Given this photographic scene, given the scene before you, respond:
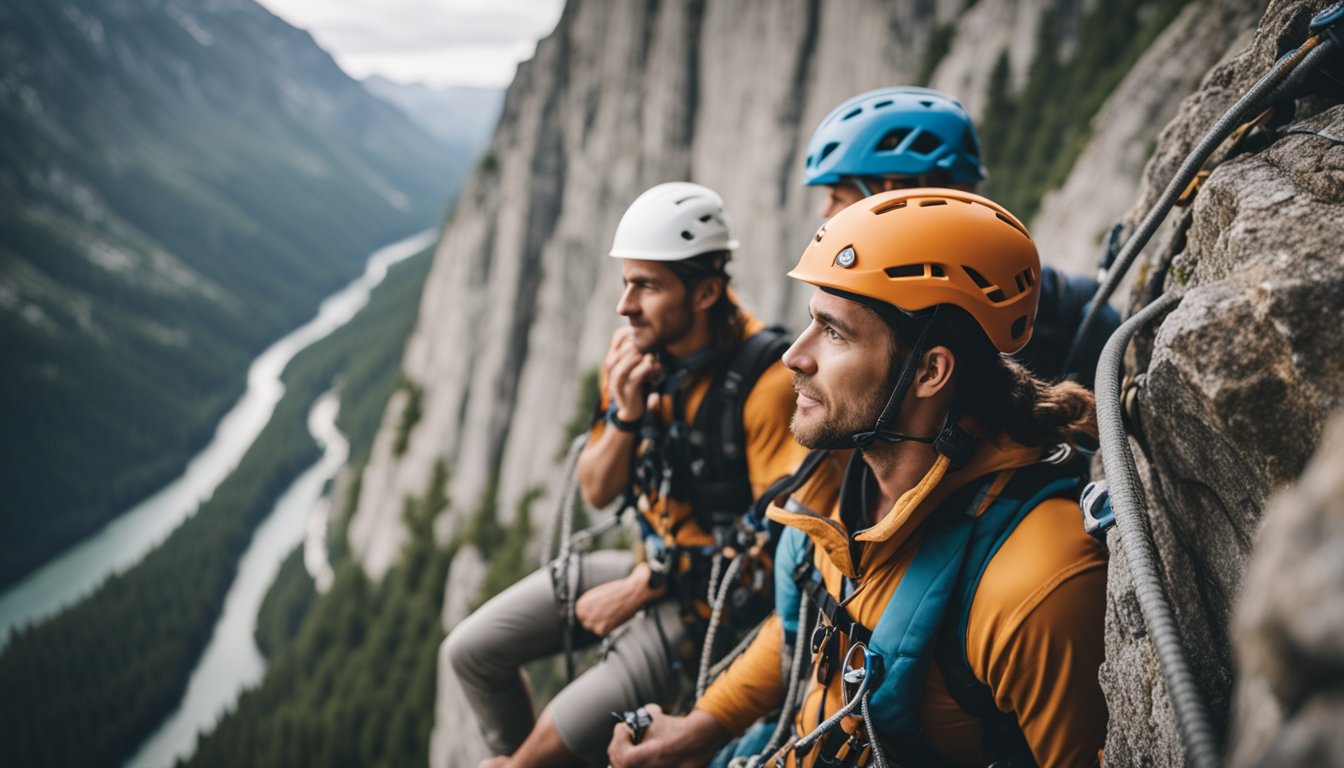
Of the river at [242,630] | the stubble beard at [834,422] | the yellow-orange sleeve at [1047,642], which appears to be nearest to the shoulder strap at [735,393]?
the stubble beard at [834,422]

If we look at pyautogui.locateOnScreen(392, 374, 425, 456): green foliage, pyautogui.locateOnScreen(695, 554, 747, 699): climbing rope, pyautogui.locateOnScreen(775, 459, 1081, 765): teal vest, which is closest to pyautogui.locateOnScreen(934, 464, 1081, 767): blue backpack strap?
pyautogui.locateOnScreen(775, 459, 1081, 765): teal vest

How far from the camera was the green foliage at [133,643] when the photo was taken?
6469 centimetres

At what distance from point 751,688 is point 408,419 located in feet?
164

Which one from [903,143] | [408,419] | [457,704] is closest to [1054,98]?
[903,143]

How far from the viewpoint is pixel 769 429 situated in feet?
13.3

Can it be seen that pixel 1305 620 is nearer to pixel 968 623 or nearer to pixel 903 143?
pixel 968 623

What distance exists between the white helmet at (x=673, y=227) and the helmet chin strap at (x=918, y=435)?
233cm

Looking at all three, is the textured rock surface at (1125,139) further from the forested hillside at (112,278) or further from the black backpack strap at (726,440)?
the forested hillside at (112,278)

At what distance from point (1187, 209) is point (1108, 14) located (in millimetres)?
22390

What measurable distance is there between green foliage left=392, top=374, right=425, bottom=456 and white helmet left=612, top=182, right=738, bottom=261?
47584mm

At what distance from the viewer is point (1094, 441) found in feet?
9.96

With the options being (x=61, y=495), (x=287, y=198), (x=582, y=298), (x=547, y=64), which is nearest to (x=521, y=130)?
(x=547, y=64)

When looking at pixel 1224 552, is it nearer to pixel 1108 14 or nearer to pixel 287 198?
pixel 1108 14

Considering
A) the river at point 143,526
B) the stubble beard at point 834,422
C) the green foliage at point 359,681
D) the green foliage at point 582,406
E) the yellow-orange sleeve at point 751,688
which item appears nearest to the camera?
the stubble beard at point 834,422
